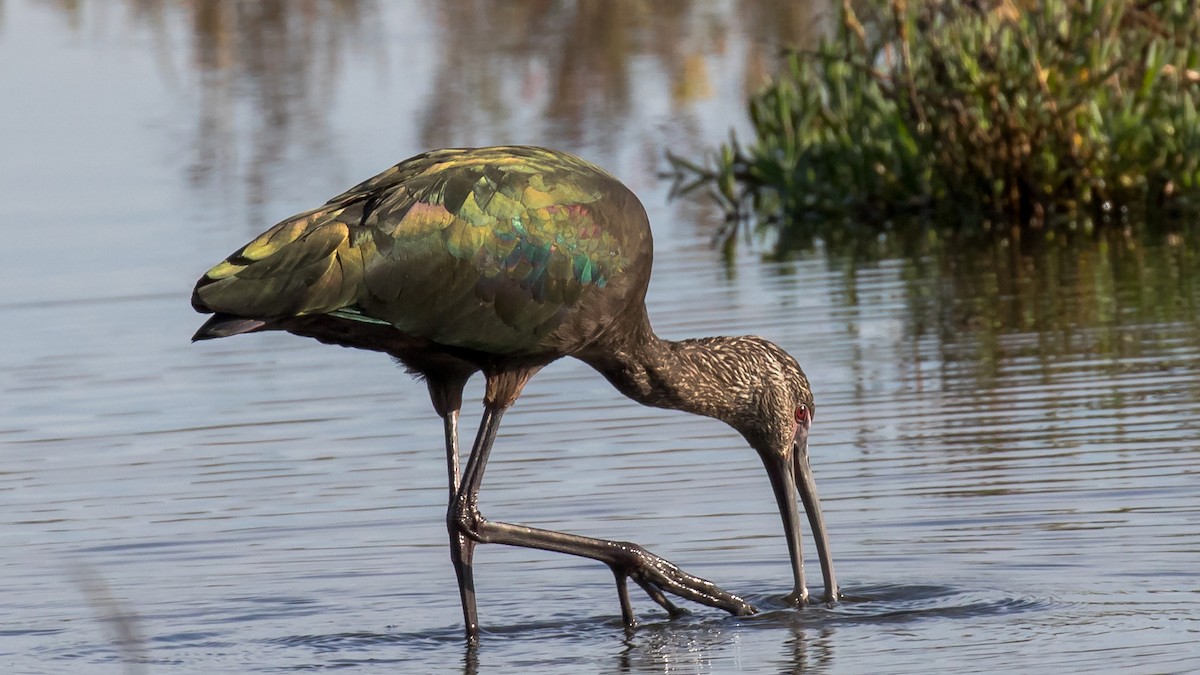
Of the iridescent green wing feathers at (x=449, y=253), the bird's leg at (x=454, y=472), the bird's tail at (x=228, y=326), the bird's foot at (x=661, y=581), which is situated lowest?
the bird's foot at (x=661, y=581)

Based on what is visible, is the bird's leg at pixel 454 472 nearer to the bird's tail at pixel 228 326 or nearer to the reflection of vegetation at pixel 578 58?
the bird's tail at pixel 228 326

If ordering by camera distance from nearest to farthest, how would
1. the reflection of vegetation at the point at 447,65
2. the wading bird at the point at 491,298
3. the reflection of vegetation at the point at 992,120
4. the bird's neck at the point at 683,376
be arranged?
the wading bird at the point at 491,298
the bird's neck at the point at 683,376
the reflection of vegetation at the point at 992,120
the reflection of vegetation at the point at 447,65

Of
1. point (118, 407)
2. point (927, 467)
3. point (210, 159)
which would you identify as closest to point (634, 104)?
point (210, 159)

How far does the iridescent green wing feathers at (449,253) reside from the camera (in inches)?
267

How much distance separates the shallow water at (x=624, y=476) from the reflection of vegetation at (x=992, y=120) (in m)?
0.69

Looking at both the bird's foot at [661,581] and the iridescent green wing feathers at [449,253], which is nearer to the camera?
the iridescent green wing feathers at [449,253]

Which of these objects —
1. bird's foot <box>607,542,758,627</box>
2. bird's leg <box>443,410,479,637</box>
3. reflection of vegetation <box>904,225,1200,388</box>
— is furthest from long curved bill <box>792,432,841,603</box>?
reflection of vegetation <box>904,225,1200,388</box>

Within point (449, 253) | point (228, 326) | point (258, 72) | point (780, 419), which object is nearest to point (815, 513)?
point (780, 419)

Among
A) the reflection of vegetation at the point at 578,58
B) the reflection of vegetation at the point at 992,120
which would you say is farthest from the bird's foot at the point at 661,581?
the reflection of vegetation at the point at 578,58

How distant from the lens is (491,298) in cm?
707

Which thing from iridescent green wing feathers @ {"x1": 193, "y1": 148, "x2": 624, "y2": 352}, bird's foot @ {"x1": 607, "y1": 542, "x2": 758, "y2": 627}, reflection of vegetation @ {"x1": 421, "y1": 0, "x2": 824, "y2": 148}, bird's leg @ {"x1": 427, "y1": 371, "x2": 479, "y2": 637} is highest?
reflection of vegetation @ {"x1": 421, "y1": 0, "x2": 824, "y2": 148}

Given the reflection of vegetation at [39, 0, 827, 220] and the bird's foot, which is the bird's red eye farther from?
the reflection of vegetation at [39, 0, 827, 220]

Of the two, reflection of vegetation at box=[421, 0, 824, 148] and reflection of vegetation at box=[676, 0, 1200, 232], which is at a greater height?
reflection of vegetation at box=[421, 0, 824, 148]

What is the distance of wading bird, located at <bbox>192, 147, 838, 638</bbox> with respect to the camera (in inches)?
269
